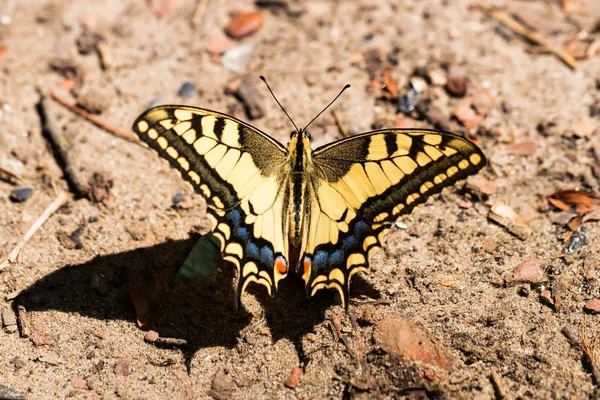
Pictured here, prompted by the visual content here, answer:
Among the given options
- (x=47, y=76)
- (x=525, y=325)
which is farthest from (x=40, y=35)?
(x=525, y=325)

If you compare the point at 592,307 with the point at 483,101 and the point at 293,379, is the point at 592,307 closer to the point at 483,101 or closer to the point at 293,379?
the point at 293,379

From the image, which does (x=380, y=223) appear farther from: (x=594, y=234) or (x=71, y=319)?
(x=71, y=319)

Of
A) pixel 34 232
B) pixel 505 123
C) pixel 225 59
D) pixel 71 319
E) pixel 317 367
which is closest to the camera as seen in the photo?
pixel 317 367

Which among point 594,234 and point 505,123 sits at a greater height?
point 505,123

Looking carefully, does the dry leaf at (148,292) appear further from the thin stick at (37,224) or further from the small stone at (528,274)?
the small stone at (528,274)

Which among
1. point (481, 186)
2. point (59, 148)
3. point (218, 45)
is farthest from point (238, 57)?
point (481, 186)

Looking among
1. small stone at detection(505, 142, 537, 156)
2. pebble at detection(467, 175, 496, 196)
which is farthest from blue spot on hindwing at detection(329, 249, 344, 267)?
small stone at detection(505, 142, 537, 156)
